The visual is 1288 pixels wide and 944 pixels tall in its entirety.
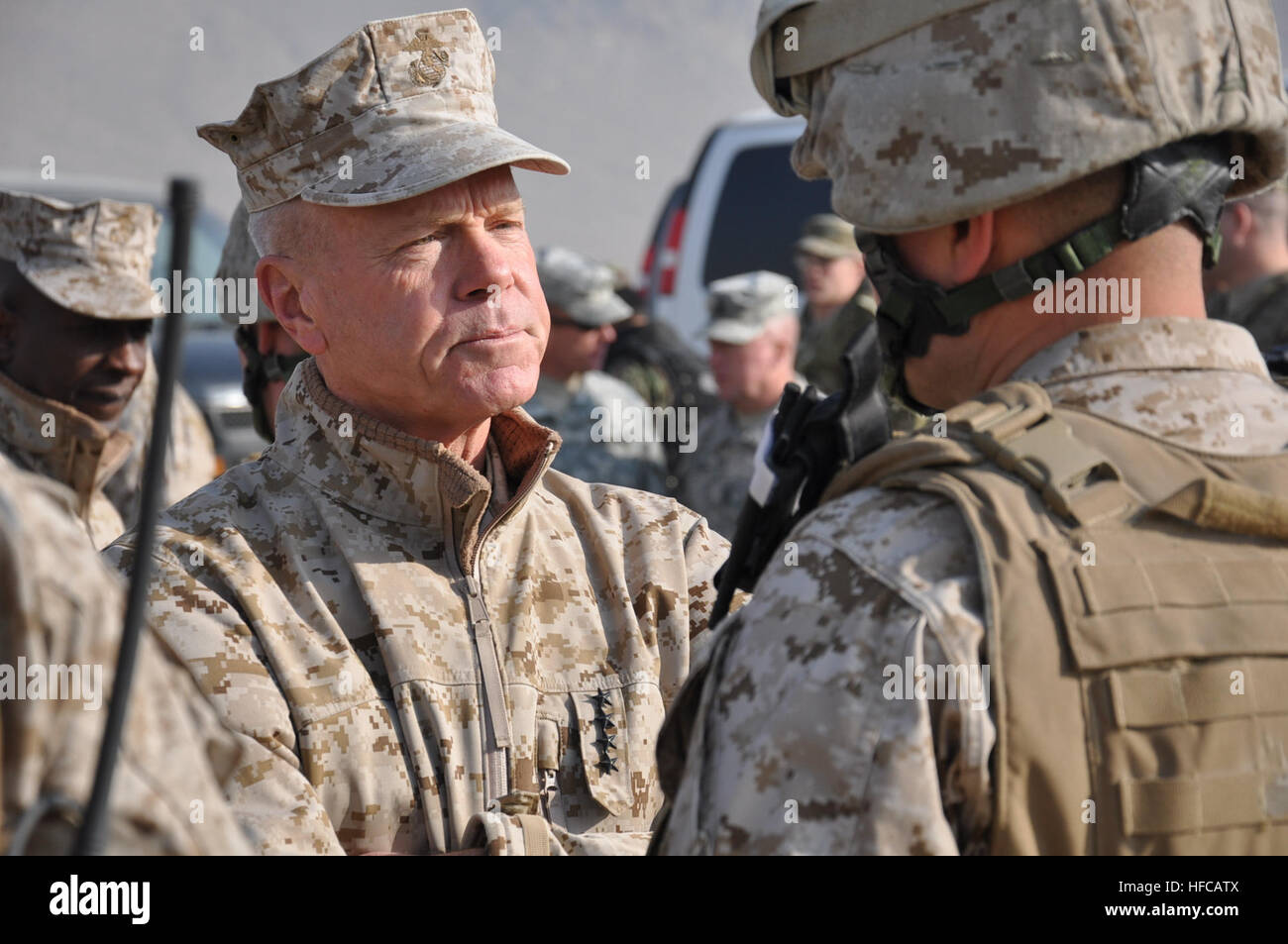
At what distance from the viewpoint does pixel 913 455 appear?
1.73 m

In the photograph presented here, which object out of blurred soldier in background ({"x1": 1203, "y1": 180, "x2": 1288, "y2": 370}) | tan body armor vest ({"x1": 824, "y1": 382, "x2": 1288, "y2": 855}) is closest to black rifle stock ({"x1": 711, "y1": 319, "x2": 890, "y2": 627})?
tan body armor vest ({"x1": 824, "y1": 382, "x2": 1288, "y2": 855})

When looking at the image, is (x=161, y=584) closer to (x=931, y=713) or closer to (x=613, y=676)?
(x=613, y=676)

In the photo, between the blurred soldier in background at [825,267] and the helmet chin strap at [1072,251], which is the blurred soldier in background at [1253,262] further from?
the helmet chin strap at [1072,251]

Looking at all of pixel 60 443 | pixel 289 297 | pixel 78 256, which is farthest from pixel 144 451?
pixel 289 297

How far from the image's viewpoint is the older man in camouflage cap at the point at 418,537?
2.28 meters

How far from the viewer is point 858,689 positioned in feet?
5.26

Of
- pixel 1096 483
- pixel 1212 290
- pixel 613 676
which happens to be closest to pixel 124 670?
pixel 1096 483

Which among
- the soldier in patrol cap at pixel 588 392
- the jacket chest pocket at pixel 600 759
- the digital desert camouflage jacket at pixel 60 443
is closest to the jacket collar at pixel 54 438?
the digital desert camouflage jacket at pixel 60 443

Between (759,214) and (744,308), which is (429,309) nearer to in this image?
(744,308)

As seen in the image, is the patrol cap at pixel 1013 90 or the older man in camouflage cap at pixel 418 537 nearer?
the patrol cap at pixel 1013 90

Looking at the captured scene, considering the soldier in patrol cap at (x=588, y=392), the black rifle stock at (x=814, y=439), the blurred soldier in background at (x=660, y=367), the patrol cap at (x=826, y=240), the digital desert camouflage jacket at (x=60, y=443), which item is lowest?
the black rifle stock at (x=814, y=439)

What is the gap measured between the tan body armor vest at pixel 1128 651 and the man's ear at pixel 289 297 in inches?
55.1

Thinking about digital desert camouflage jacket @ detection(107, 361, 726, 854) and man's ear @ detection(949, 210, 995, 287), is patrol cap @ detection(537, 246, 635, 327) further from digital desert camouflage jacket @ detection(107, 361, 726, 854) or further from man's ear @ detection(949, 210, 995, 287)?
man's ear @ detection(949, 210, 995, 287)

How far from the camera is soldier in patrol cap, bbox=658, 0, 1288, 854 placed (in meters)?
1.58
